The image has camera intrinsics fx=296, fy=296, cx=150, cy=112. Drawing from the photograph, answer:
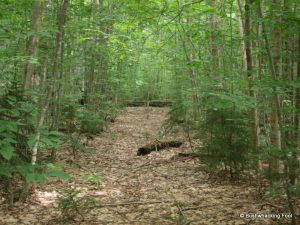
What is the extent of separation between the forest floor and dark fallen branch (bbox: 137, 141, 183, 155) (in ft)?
1.16

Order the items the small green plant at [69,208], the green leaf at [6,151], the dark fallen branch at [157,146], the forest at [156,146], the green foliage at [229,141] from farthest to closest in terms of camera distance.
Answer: the dark fallen branch at [157,146] → the green foliage at [229,141] → the small green plant at [69,208] → the forest at [156,146] → the green leaf at [6,151]

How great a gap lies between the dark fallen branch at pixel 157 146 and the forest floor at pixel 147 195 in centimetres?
35

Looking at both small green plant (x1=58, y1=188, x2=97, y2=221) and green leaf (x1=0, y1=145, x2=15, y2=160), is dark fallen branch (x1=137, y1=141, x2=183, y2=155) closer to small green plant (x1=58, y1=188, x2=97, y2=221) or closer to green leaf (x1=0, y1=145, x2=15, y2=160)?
small green plant (x1=58, y1=188, x2=97, y2=221)

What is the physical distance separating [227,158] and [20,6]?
5.49m

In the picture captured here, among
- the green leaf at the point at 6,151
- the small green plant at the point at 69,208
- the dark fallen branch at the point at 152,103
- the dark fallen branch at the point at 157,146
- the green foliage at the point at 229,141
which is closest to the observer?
the green leaf at the point at 6,151

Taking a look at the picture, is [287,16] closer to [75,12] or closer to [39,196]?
[39,196]

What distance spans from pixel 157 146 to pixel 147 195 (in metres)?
4.75

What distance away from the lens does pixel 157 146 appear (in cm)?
1061

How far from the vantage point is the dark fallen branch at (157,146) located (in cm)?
1024

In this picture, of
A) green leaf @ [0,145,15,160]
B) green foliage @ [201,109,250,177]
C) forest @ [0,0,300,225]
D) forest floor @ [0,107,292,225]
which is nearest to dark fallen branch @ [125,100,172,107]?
forest @ [0,0,300,225]

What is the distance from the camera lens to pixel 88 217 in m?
4.70

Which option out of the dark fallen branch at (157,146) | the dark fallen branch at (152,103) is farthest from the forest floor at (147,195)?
the dark fallen branch at (152,103)

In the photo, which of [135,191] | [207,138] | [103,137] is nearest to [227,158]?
[207,138]

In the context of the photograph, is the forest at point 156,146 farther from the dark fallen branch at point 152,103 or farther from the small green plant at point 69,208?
the dark fallen branch at point 152,103
